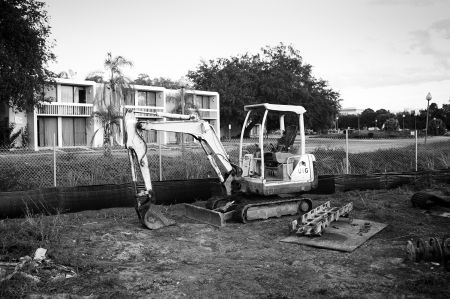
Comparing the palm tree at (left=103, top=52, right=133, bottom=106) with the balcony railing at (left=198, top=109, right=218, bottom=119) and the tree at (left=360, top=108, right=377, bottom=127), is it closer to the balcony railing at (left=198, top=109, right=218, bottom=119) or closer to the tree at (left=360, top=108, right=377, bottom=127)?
the balcony railing at (left=198, top=109, right=218, bottom=119)

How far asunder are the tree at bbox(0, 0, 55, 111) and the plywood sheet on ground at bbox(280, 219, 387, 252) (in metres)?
19.6

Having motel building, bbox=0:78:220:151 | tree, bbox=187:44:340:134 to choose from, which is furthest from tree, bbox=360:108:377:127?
motel building, bbox=0:78:220:151

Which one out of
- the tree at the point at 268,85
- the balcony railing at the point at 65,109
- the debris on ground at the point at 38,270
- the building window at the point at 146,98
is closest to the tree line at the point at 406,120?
the tree at the point at 268,85

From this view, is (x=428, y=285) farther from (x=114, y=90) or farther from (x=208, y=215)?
(x=114, y=90)

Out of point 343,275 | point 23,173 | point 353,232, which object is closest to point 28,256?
point 343,275

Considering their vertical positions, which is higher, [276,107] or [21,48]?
[21,48]

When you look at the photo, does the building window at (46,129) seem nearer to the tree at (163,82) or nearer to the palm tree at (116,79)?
the palm tree at (116,79)

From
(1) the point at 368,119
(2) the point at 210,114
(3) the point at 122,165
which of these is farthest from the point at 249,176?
(1) the point at 368,119

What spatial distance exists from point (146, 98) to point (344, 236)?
3513cm

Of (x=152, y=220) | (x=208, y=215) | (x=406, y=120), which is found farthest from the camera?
(x=406, y=120)

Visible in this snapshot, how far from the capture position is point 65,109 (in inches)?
1388

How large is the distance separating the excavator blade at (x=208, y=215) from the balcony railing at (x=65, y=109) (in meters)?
27.3

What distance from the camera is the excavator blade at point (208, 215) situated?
9024mm

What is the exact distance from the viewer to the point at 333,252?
23.0 ft
